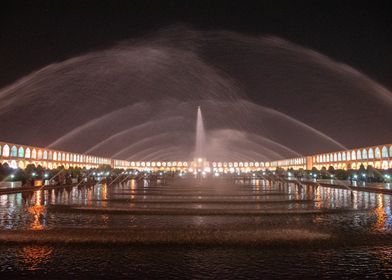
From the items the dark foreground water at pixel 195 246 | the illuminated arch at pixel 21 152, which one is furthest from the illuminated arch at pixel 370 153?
the dark foreground water at pixel 195 246

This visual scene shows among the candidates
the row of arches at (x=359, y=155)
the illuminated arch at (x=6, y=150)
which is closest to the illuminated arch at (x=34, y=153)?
the illuminated arch at (x=6, y=150)

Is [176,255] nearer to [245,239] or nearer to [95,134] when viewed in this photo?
[245,239]

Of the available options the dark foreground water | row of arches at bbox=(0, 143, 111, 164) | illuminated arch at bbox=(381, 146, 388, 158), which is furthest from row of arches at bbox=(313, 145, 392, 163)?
the dark foreground water

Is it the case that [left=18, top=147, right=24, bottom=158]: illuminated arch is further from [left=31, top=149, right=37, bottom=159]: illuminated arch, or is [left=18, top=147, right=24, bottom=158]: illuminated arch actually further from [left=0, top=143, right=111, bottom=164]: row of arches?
[left=31, top=149, right=37, bottom=159]: illuminated arch

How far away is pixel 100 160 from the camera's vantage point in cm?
11869

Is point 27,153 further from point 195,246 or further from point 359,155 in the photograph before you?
point 195,246

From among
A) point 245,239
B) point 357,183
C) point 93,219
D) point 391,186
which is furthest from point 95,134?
point 245,239

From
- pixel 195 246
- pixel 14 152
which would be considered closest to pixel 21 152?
pixel 14 152

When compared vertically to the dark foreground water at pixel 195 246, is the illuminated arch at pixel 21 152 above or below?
above

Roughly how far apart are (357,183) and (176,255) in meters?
35.0

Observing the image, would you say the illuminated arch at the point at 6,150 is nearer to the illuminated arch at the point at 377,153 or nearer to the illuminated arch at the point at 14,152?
the illuminated arch at the point at 14,152

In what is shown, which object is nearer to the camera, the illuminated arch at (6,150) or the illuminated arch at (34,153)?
the illuminated arch at (6,150)

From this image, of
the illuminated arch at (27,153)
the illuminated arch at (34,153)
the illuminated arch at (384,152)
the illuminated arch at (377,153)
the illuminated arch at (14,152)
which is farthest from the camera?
the illuminated arch at (34,153)

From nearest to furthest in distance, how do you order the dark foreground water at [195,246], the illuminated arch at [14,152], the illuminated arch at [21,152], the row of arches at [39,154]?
the dark foreground water at [195,246] → the row of arches at [39,154] → the illuminated arch at [14,152] → the illuminated arch at [21,152]
